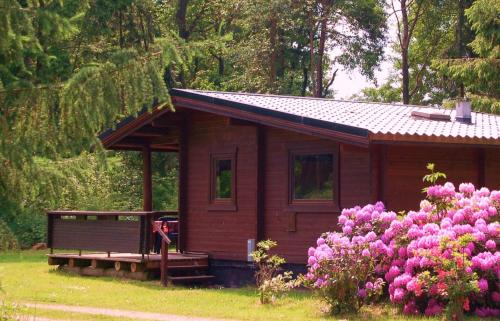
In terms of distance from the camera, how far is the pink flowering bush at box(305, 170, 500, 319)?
12.4 m

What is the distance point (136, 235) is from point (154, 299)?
312cm

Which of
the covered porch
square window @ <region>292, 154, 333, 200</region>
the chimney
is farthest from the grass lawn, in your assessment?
the chimney

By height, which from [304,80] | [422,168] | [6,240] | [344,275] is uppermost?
[304,80]

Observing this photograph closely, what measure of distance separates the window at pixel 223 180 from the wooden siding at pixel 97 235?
1.81m

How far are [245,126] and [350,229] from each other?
16.3 feet

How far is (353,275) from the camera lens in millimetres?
13086

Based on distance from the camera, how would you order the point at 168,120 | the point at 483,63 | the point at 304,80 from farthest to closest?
the point at 304,80 → the point at 483,63 → the point at 168,120

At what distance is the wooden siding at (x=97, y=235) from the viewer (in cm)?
1873

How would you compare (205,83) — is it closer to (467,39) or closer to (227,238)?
(467,39)

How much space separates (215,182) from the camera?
63.9 ft

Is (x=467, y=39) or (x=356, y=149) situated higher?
(x=467, y=39)

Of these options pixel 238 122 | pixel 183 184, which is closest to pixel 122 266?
pixel 183 184

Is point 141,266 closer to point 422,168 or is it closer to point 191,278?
point 191,278

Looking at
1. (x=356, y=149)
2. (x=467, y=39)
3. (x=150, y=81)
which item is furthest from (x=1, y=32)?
(x=467, y=39)
